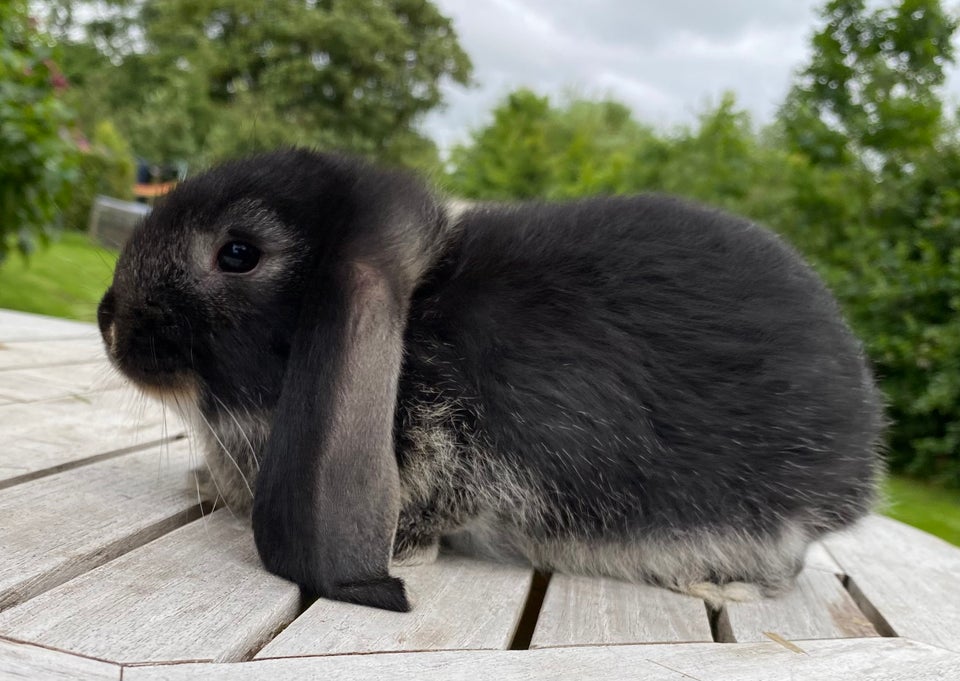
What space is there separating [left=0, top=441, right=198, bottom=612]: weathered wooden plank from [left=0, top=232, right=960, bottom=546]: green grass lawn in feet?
5.52

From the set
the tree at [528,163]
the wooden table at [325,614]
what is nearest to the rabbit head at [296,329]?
the wooden table at [325,614]

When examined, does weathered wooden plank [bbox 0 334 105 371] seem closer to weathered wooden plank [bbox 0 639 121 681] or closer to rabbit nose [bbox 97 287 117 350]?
rabbit nose [bbox 97 287 117 350]

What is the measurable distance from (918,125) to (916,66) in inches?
24.0

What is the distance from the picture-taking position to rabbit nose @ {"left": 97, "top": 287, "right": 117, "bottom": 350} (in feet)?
5.74

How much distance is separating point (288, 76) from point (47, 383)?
19.8 metres

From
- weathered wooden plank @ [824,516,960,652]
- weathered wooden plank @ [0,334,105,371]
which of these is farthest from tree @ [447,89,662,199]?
weathered wooden plank @ [824,516,960,652]

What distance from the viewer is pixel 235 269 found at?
1.70m

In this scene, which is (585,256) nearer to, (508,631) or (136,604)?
(508,631)

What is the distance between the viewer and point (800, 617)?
177 cm

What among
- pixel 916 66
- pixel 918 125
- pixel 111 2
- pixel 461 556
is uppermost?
pixel 111 2

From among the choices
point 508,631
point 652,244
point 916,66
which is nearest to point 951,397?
point 916,66

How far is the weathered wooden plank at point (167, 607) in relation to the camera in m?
1.18

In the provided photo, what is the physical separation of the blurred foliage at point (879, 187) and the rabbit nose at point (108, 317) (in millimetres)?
5522

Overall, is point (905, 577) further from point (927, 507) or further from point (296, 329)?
point (927, 507)
